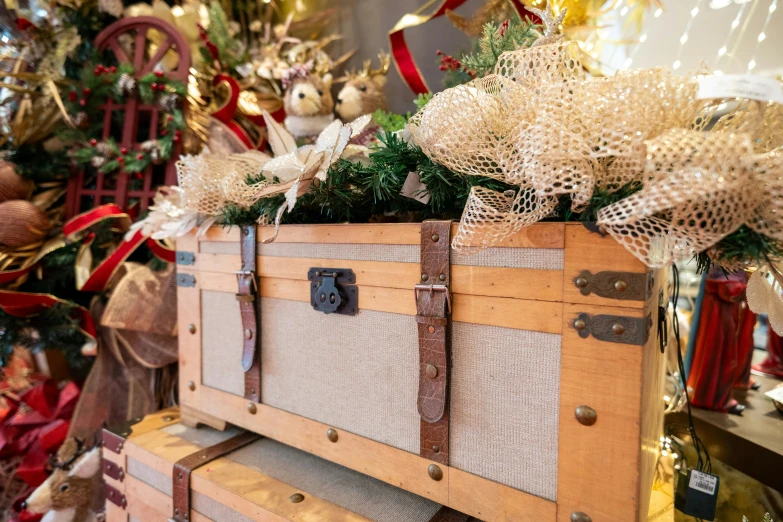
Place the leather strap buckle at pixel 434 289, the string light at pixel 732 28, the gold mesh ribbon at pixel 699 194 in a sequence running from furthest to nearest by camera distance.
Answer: the string light at pixel 732 28 < the leather strap buckle at pixel 434 289 < the gold mesh ribbon at pixel 699 194

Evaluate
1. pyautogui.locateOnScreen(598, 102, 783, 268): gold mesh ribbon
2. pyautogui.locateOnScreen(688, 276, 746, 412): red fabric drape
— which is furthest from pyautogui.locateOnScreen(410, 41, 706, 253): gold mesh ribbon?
pyautogui.locateOnScreen(688, 276, 746, 412): red fabric drape

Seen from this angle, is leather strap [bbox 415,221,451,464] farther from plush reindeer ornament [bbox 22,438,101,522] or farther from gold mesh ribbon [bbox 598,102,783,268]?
plush reindeer ornament [bbox 22,438,101,522]

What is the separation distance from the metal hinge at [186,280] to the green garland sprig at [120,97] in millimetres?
386

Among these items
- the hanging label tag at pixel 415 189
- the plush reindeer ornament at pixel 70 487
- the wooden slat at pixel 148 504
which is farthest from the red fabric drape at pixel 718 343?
the plush reindeer ornament at pixel 70 487

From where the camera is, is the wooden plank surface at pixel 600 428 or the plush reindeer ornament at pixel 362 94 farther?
the plush reindeer ornament at pixel 362 94

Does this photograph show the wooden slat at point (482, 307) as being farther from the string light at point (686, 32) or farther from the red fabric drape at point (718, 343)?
the string light at point (686, 32)

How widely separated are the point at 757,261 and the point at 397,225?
1.46ft

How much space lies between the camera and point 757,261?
1.61 feet

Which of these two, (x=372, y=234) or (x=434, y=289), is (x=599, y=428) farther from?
(x=372, y=234)

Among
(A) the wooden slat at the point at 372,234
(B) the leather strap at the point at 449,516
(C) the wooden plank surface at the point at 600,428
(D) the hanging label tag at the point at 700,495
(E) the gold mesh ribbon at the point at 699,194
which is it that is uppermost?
(E) the gold mesh ribbon at the point at 699,194

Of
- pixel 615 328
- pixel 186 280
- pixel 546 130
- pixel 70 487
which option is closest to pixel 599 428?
pixel 615 328

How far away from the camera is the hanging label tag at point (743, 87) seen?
1.41 ft

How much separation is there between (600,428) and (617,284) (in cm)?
18

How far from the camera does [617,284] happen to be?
517 millimetres
